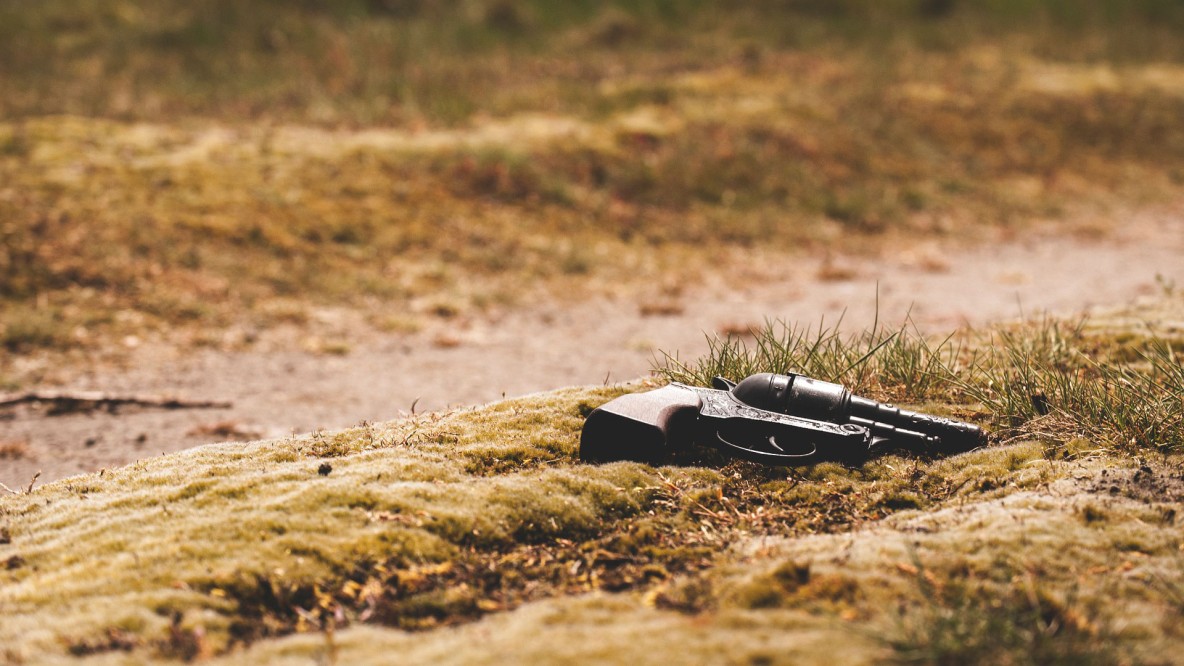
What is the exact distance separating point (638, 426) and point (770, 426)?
2.18 ft

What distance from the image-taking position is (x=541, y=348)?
9.50m

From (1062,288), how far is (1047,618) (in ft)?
32.1

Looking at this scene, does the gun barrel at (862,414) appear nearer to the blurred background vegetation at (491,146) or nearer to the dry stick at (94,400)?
the dry stick at (94,400)

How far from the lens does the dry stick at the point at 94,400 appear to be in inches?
301

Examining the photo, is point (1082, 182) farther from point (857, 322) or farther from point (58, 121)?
point (58, 121)

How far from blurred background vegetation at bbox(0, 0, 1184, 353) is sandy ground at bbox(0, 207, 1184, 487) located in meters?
0.79

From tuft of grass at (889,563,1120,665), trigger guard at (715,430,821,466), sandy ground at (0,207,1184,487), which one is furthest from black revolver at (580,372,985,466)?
tuft of grass at (889,563,1120,665)

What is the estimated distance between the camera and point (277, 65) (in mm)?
17594

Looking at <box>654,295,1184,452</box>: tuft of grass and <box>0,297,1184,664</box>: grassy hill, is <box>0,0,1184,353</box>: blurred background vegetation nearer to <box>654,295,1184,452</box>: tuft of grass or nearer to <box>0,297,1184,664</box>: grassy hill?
<box>654,295,1184,452</box>: tuft of grass

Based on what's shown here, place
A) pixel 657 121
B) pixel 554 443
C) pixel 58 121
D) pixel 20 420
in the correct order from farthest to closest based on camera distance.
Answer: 1. pixel 657 121
2. pixel 58 121
3. pixel 20 420
4. pixel 554 443

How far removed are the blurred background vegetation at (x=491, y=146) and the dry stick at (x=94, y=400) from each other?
1352 millimetres

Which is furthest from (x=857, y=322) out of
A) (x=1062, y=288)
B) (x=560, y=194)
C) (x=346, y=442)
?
(x=346, y=442)

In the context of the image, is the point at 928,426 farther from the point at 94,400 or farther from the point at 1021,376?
the point at 94,400

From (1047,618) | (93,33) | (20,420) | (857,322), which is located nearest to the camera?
(1047,618)
